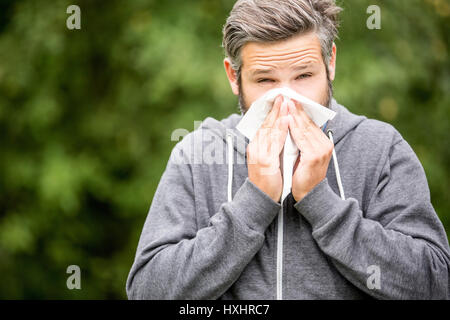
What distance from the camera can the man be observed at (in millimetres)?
1672

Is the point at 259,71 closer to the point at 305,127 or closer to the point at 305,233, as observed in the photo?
the point at 305,127

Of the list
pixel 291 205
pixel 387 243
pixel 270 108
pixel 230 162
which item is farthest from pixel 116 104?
pixel 387 243

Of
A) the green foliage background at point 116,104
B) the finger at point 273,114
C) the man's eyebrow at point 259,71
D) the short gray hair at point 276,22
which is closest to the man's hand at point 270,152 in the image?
the finger at point 273,114

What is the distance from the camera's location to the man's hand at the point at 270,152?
1723 millimetres

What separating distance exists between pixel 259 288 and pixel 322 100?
0.72 metres

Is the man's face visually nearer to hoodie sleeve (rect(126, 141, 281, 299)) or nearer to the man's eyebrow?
the man's eyebrow

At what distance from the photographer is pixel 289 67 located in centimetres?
184

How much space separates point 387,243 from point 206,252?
59cm

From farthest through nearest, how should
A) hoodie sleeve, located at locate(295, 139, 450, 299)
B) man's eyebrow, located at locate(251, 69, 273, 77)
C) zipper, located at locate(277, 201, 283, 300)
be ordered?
man's eyebrow, located at locate(251, 69, 273, 77)
zipper, located at locate(277, 201, 283, 300)
hoodie sleeve, located at locate(295, 139, 450, 299)

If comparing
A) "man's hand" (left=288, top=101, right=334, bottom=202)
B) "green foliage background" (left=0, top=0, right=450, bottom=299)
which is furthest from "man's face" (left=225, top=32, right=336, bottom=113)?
"green foliage background" (left=0, top=0, right=450, bottom=299)

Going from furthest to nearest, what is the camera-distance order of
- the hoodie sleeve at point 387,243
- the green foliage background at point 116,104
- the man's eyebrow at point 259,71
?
1. the green foliage background at point 116,104
2. the man's eyebrow at point 259,71
3. the hoodie sleeve at point 387,243

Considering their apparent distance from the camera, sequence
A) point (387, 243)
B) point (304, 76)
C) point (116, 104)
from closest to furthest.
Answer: point (387, 243) → point (304, 76) → point (116, 104)

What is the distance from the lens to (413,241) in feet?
5.52

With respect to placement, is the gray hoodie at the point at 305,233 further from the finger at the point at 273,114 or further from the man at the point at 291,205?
the finger at the point at 273,114
